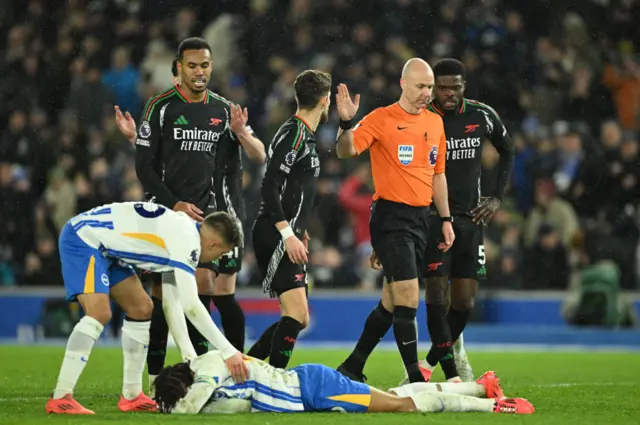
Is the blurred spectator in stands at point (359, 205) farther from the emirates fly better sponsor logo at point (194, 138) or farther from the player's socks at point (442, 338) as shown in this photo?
the emirates fly better sponsor logo at point (194, 138)

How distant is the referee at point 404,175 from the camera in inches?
352

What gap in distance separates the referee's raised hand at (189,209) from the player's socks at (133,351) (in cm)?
119

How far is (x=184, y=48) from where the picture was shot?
30.9ft

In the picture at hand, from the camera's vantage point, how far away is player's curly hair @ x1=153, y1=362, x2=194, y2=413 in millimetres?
7105

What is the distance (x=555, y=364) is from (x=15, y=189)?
990 cm

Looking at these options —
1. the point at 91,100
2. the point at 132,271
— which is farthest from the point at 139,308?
the point at 91,100

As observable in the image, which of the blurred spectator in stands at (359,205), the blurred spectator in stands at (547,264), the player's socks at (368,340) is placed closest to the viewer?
the player's socks at (368,340)

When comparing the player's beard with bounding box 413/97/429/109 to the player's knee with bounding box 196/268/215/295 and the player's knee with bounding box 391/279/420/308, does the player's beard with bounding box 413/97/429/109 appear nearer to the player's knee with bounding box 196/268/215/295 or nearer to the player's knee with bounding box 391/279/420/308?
the player's knee with bounding box 391/279/420/308

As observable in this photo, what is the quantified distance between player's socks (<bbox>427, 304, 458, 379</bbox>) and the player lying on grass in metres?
1.67

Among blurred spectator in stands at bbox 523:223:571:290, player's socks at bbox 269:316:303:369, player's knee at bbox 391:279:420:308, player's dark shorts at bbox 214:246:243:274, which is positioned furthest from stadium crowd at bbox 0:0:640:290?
player's socks at bbox 269:316:303:369

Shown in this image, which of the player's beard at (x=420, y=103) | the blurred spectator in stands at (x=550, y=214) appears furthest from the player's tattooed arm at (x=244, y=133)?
the blurred spectator in stands at (x=550, y=214)

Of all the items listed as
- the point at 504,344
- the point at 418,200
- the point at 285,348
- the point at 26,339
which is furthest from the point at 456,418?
the point at 26,339

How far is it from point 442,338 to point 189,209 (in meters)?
2.28

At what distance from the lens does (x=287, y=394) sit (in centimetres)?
736
